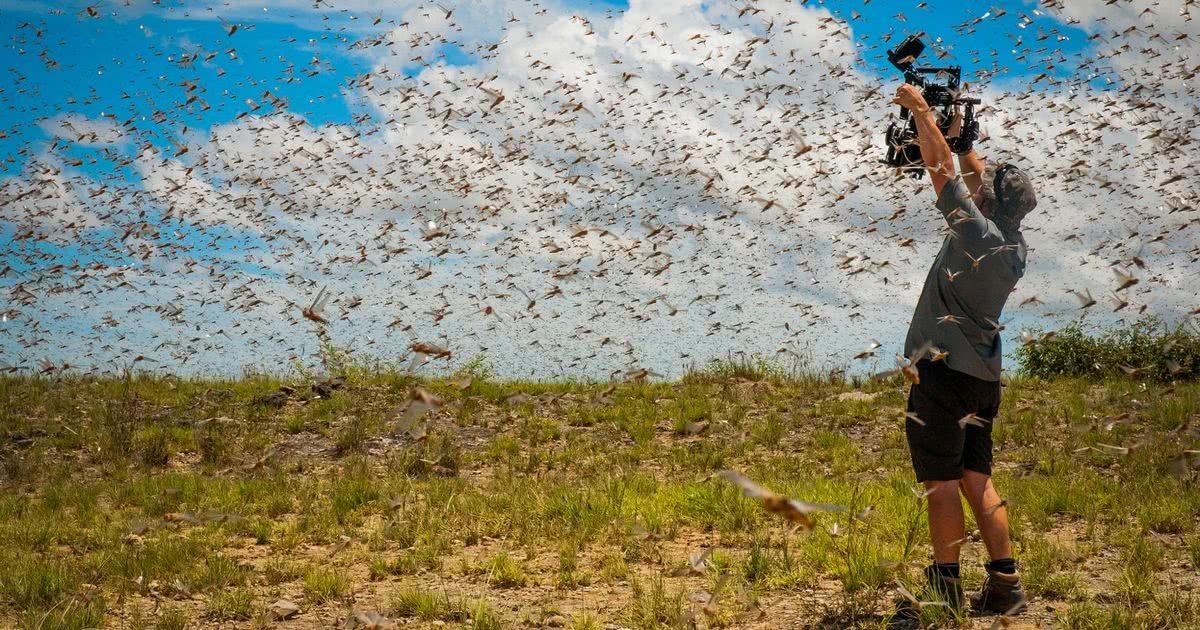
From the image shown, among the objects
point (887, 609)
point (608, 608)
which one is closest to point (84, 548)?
point (608, 608)

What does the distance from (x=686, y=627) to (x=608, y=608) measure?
703mm

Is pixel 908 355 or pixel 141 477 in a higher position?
pixel 908 355

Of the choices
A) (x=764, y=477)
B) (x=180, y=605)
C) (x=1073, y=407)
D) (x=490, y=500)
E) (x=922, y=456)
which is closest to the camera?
(x=922, y=456)

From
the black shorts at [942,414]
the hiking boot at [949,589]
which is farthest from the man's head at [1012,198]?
the hiking boot at [949,589]

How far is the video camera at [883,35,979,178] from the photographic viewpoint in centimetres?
470

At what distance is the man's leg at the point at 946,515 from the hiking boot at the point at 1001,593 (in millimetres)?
346

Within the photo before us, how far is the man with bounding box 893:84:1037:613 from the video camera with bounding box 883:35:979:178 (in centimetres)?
9

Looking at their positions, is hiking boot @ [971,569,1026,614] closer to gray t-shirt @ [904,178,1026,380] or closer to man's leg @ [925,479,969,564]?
man's leg @ [925,479,969,564]

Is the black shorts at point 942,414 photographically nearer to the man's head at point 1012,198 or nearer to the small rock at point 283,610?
the man's head at point 1012,198

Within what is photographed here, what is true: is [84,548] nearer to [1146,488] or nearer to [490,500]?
[490,500]

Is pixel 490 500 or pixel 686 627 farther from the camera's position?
pixel 490 500

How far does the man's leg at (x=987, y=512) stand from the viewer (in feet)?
15.4

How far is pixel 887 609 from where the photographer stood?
4953mm

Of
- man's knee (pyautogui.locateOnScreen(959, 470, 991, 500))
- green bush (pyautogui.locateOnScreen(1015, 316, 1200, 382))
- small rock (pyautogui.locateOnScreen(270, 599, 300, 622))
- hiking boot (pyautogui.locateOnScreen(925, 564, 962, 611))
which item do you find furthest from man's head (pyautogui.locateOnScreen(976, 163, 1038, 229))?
green bush (pyautogui.locateOnScreen(1015, 316, 1200, 382))
